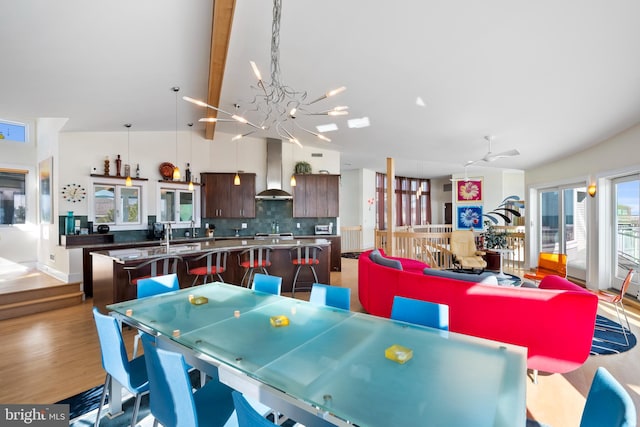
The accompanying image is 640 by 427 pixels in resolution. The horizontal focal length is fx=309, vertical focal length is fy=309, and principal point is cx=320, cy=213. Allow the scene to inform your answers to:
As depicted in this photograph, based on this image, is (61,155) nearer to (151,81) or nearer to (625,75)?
(151,81)

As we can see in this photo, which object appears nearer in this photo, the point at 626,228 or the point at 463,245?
the point at 626,228

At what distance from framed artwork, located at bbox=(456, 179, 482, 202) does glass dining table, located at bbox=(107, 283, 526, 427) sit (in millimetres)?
11256

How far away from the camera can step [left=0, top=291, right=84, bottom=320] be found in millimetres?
4344

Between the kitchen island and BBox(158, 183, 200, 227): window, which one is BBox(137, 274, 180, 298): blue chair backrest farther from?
BBox(158, 183, 200, 227): window

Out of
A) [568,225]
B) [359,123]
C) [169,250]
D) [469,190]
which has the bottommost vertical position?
[169,250]

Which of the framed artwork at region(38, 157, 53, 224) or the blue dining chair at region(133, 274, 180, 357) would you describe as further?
the framed artwork at region(38, 157, 53, 224)

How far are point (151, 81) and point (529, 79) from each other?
4.76 meters

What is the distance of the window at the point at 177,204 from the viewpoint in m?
6.80

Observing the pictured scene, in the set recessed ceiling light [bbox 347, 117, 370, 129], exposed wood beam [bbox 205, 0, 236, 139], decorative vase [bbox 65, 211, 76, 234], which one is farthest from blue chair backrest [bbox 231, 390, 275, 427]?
decorative vase [bbox 65, 211, 76, 234]

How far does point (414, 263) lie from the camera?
17.7 feet

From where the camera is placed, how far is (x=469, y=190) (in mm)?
11898

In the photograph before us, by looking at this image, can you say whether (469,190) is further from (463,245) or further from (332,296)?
(332,296)

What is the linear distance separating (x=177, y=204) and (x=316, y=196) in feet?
10.5

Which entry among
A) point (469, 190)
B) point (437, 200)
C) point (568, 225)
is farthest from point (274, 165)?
point (437, 200)
